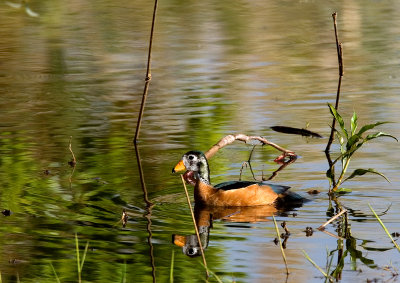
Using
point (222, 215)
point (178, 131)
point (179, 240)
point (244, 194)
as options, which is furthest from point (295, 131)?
point (179, 240)

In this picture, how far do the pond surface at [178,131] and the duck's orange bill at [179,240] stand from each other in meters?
0.06

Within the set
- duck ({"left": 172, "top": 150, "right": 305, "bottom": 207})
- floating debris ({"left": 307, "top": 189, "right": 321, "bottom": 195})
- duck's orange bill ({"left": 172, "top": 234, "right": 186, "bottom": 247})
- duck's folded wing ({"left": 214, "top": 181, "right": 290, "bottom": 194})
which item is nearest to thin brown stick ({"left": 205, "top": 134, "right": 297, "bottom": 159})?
duck ({"left": 172, "top": 150, "right": 305, "bottom": 207})

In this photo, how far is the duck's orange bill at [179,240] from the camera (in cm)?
758

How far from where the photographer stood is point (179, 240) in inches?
303

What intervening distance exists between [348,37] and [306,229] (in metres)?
11.8

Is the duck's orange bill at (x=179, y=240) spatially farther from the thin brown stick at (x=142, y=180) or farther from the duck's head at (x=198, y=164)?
the duck's head at (x=198, y=164)

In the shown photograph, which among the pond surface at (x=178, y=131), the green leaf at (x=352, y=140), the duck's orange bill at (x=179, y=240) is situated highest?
the green leaf at (x=352, y=140)

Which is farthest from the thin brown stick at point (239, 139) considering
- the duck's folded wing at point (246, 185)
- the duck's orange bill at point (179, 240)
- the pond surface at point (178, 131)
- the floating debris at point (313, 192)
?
the duck's orange bill at point (179, 240)

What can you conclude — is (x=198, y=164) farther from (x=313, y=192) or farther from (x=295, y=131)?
(x=295, y=131)

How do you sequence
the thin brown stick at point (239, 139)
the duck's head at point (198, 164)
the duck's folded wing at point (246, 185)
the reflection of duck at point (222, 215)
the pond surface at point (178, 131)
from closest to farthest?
the pond surface at point (178, 131) < the reflection of duck at point (222, 215) < the duck's folded wing at point (246, 185) < the duck's head at point (198, 164) < the thin brown stick at point (239, 139)

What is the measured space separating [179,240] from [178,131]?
13.9ft

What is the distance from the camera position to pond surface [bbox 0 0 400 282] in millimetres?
7277

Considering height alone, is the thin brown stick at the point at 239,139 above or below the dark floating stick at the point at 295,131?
above

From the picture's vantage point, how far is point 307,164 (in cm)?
1020
